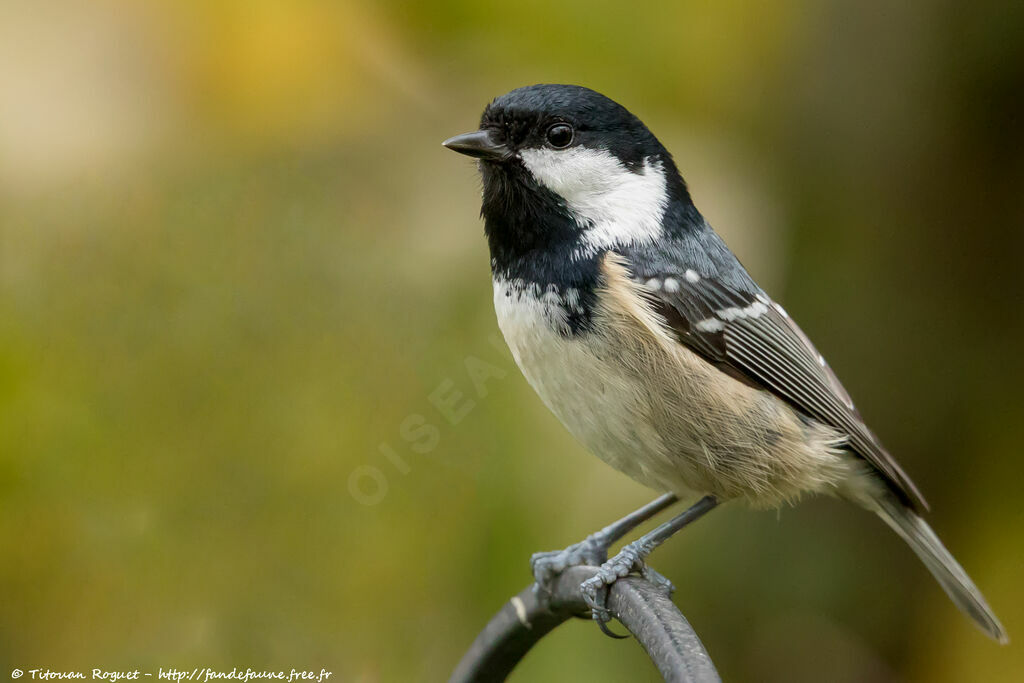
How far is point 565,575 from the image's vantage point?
1816mm

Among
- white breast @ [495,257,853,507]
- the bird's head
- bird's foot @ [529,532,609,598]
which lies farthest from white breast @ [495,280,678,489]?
bird's foot @ [529,532,609,598]

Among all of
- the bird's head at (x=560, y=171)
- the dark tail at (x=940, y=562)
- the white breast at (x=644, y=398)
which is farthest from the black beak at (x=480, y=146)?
the dark tail at (x=940, y=562)

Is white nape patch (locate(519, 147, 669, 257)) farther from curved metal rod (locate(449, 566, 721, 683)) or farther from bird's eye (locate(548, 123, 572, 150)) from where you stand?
curved metal rod (locate(449, 566, 721, 683))

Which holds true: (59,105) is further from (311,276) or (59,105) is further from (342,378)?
(342,378)

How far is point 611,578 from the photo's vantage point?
1809 millimetres

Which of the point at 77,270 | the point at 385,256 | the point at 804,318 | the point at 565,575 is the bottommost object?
the point at 565,575

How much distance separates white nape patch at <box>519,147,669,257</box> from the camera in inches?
75.4

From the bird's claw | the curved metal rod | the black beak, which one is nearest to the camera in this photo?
the curved metal rod

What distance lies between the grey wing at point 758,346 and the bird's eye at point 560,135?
298mm

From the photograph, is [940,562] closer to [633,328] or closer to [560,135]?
[633,328]

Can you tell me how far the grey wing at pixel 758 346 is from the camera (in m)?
1.95

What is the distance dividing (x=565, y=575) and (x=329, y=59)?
1169 mm

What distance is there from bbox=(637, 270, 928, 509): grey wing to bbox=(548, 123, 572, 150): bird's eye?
0.98 feet

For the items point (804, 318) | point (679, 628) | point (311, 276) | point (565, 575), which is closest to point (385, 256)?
point (311, 276)
